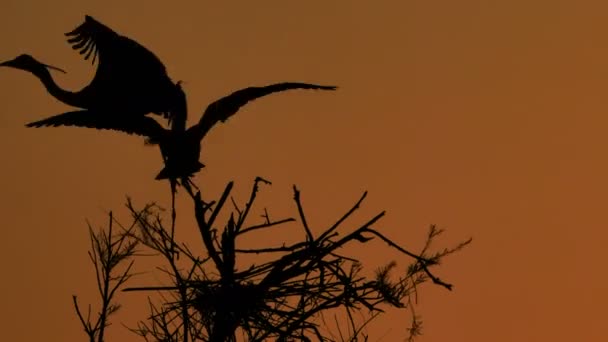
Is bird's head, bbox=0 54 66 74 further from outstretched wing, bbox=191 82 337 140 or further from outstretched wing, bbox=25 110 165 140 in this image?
outstretched wing, bbox=191 82 337 140

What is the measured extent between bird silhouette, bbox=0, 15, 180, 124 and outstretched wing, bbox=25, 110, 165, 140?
0.25 feet

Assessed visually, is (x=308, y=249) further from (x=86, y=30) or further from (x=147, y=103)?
(x=86, y=30)

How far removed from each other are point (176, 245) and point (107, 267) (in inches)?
89.1

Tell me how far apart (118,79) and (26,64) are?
0.80 m

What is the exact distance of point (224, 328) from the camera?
256 centimetres

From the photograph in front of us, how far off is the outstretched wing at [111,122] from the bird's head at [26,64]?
712mm

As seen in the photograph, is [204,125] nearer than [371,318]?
No

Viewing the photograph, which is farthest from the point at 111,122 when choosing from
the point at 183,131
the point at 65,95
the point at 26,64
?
the point at 26,64

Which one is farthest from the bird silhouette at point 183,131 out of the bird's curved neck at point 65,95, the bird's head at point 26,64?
the bird's head at point 26,64

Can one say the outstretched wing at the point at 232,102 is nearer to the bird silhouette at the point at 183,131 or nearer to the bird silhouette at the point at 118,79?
the bird silhouette at the point at 183,131

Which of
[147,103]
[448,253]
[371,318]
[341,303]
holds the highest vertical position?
[147,103]

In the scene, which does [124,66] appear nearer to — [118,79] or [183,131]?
[118,79]

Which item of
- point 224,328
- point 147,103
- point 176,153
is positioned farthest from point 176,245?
point 147,103

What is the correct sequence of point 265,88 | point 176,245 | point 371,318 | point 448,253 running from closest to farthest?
1. point 176,245
2. point 371,318
3. point 448,253
4. point 265,88
